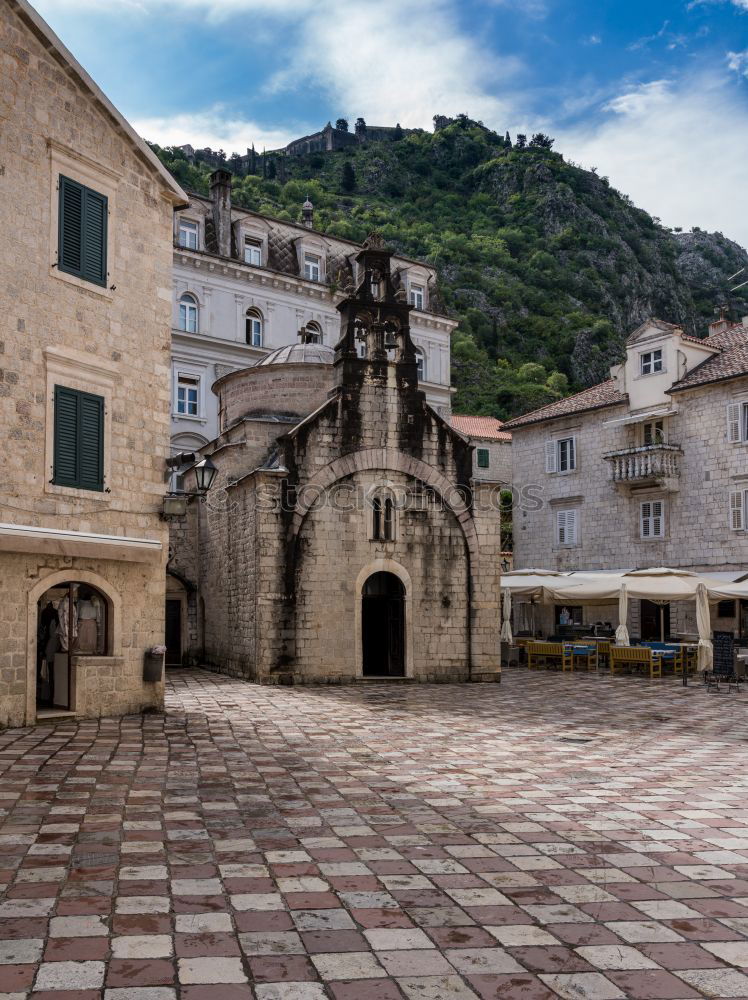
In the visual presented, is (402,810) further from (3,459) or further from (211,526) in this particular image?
(211,526)

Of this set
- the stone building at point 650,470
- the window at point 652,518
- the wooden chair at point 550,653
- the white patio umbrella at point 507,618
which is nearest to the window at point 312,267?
the stone building at point 650,470

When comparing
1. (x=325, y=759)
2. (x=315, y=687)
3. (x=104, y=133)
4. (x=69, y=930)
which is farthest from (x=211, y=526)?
(x=69, y=930)

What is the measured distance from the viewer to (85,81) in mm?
14133

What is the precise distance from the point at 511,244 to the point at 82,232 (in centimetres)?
8001

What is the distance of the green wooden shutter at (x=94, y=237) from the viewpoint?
46.6 feet

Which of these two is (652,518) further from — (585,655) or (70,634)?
(70,634)

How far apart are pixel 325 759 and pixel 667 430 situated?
2478cm

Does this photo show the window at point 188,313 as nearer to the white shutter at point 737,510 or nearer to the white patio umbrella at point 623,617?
the white patio umbrella at point 623,617

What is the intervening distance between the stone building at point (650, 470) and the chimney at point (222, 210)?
592 inches

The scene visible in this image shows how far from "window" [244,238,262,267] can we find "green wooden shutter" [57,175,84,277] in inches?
1008

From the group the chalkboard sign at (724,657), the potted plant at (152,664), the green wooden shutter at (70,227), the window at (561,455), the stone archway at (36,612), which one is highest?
the green wooden shutter at (70,227)

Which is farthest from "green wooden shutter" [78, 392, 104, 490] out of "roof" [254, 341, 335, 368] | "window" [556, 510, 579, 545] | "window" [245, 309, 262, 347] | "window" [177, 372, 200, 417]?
"window" [245, 309, 262, 347]

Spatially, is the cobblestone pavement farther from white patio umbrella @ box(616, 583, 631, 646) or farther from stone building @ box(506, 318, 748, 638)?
stone building @ box(506, 318, 748, 638)

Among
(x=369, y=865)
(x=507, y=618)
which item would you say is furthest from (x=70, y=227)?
(x=507, y=618)
